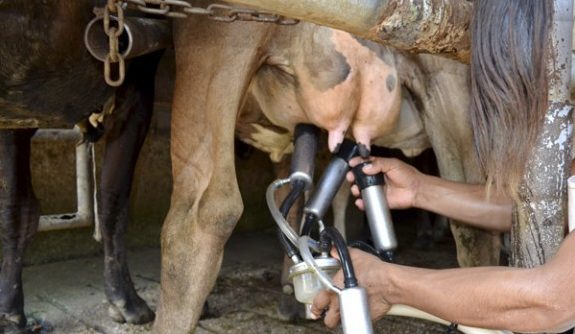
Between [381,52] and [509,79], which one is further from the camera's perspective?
[381,52]

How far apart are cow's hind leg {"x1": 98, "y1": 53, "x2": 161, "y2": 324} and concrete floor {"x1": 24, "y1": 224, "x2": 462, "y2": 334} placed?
81 mm

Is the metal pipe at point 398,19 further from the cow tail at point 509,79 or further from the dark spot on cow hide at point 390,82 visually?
the dark spot on cow hide at point 390,82

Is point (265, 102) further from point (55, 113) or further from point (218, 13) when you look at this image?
point (218, 13)

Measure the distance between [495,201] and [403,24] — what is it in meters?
0.72

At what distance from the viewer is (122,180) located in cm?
242

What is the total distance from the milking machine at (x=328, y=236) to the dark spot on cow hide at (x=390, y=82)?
0.20m

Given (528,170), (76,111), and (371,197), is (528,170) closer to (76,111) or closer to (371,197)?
(371,197)

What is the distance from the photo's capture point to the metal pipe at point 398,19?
3.25 ft

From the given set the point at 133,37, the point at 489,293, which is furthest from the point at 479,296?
the point at 133,37

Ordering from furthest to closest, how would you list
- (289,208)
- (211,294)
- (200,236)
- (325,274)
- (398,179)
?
(211,294) < (398,179) < (200,236) < (289,208) < (325,274)

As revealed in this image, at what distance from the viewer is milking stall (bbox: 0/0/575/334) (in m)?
1.07

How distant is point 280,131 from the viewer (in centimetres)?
245

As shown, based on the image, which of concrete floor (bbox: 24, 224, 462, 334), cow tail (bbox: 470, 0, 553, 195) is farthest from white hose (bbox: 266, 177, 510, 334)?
concrete floor (bbox: 24, 224, 462, 334)

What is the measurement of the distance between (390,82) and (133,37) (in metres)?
0.75
